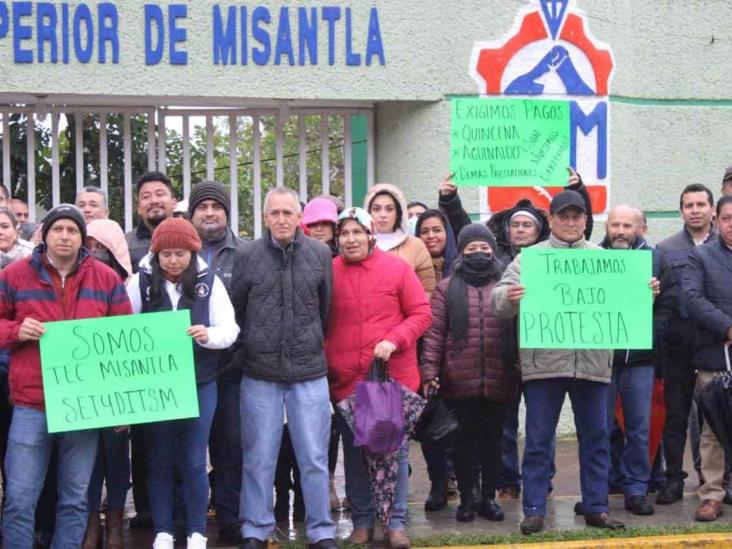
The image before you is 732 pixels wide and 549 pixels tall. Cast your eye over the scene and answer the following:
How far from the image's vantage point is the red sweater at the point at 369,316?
22.2 feet

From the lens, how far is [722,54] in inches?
412

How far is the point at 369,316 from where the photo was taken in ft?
22.2

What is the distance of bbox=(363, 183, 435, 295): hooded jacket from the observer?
7555 millimetres

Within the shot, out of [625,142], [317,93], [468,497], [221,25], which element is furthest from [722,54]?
[468,497]

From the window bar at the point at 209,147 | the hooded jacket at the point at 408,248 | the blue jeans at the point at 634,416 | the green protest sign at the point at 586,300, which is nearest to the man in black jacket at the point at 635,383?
the blue jeans at the point at 634,416

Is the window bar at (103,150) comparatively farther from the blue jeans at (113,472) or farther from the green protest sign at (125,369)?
the green protest sign at (125,369)

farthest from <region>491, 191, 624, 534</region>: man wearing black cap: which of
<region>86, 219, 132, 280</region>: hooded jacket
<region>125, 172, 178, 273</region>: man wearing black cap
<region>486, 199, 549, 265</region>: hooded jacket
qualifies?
→ <region>86, 219, 132, 280</region>: hooded jacket

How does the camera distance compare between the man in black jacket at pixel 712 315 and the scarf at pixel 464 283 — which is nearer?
the scarf at pixel 464 283

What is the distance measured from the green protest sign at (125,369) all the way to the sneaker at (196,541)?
2.29 ft

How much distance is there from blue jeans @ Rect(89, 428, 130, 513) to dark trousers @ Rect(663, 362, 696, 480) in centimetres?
339

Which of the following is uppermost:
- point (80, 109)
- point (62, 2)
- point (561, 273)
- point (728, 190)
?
point (62, 2)

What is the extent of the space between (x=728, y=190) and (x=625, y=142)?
1.62 meters

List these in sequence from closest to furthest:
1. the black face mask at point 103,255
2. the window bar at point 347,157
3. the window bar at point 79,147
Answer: the black face mask at point 103,255 → the window bar at point 79,147 → the window bar at point 347,157

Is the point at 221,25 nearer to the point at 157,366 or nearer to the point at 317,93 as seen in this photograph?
the point at 317,93
